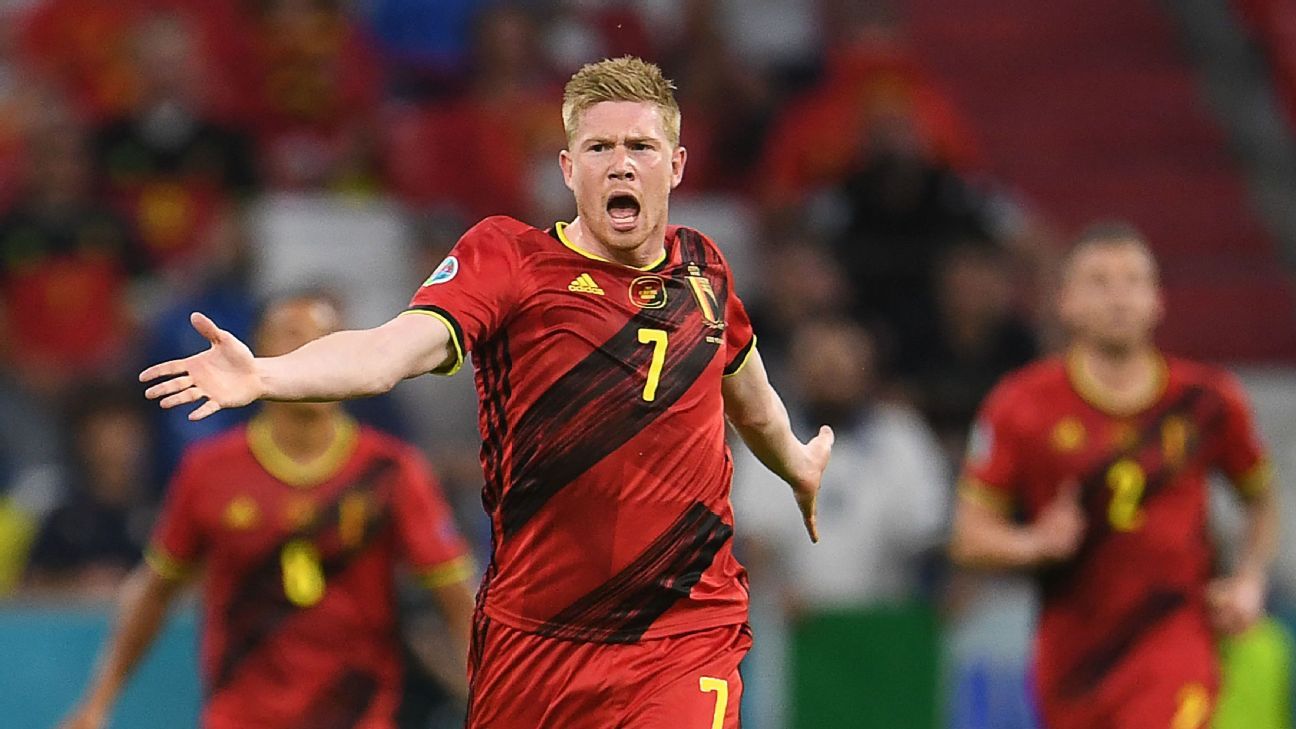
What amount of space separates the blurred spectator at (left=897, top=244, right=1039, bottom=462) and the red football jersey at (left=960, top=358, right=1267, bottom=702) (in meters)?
3.09

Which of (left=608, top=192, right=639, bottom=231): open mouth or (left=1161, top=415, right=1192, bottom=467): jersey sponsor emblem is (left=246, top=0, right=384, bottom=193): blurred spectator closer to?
(left=1161, top=415, right=1192, bottom=467): jersey sponsor emblem

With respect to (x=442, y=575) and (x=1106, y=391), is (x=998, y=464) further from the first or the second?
(x=442, y=575)

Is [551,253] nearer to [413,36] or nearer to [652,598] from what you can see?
[652,598]

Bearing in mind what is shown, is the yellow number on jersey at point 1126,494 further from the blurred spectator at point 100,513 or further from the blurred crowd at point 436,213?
the blurred spectator at point 100,513

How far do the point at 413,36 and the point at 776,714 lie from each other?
495 centimetres

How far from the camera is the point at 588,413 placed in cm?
497

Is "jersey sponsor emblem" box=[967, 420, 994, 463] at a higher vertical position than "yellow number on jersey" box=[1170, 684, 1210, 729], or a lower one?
higher

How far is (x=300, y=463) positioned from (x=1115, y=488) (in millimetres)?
2665

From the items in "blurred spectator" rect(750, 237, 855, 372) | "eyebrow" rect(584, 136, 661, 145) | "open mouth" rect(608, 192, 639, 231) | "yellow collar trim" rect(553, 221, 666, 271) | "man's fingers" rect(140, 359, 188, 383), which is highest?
"blurred spectator" rect(750, 237, 855, 372)

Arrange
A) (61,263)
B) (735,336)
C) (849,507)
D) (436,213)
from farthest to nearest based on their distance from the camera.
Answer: (436,213)
(61,263)
(849,507)
(735,336)

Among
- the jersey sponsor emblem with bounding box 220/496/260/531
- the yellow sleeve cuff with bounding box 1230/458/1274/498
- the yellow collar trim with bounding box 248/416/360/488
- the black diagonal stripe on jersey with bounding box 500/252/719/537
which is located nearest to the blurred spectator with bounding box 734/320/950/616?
the yellow sleeve cuff with bounding box 1230/458/1274/498

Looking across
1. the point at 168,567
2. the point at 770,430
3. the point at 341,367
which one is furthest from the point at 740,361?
the point at 168,567

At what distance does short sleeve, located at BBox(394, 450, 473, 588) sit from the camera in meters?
6.98

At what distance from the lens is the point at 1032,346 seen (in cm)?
1059
